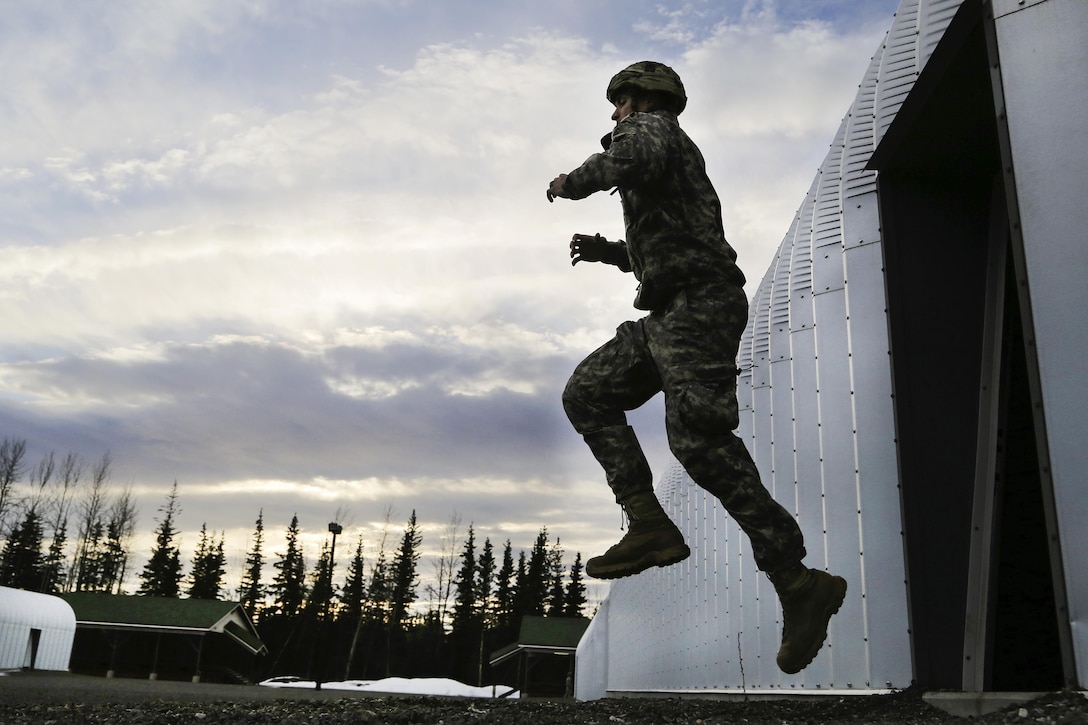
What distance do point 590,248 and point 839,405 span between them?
3.29 metres

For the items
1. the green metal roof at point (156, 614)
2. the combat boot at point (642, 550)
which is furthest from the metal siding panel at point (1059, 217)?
the green metal roof at point (156, 614)

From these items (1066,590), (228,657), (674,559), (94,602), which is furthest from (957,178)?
(228,657)

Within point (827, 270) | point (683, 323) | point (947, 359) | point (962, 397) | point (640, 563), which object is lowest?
point (640, 563)

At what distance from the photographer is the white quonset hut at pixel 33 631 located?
92.2 feet

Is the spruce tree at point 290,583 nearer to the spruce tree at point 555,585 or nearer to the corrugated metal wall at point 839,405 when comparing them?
the spruce tree at point 555,585

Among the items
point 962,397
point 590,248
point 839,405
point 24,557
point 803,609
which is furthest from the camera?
point 24,557

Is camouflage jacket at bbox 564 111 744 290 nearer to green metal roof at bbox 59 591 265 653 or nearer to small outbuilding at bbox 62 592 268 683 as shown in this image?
small outbuilding at bbox 62 592 268 683

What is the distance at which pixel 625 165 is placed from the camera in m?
3.23

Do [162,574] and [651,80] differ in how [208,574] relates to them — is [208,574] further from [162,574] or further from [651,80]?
[651,80]

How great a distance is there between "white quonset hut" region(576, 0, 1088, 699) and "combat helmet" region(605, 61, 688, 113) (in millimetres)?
1434

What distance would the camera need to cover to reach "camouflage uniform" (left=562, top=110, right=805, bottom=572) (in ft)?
10.8

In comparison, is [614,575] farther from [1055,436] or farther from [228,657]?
[228,657]

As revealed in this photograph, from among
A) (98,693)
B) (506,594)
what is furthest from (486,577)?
(98,693)

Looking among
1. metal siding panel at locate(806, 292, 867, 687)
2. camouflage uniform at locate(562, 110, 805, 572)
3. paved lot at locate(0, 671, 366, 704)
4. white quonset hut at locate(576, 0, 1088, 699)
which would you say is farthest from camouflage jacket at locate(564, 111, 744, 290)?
paved lot at locate(0, 671, 366, 704)
